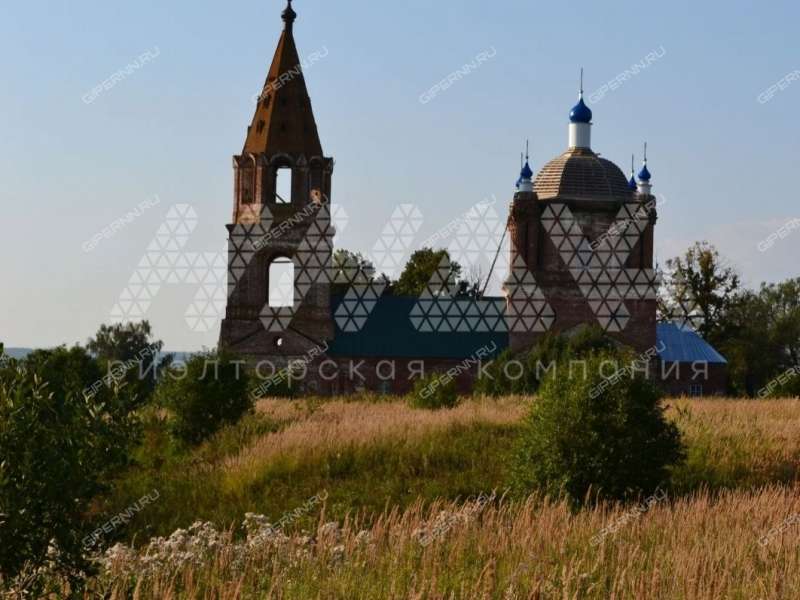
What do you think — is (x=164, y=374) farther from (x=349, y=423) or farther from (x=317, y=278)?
(x=317, y=278)

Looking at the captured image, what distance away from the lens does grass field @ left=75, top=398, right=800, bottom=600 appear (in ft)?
24.1

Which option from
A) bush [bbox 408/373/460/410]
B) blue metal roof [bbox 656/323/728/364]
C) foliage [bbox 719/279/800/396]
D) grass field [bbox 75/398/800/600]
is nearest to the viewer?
grass field [bbox 75/398/800/600]

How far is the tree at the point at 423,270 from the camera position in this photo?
185 ft

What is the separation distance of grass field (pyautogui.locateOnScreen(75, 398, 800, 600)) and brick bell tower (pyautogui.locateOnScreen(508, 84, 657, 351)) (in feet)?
83.4

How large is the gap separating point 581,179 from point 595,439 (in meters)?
31.8

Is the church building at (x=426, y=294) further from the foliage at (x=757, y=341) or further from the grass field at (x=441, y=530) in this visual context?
the grass field at (x=441, y=530)

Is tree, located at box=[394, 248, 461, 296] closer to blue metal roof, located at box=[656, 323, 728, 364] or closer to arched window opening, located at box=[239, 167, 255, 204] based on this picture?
blue metal roof, located at box=[656, 323, 728, 364]

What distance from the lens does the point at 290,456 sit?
16938 millimetres

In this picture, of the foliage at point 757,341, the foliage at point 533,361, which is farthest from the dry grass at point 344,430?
the foliage at point 757,341

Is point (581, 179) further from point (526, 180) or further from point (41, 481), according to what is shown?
point (41, 481)

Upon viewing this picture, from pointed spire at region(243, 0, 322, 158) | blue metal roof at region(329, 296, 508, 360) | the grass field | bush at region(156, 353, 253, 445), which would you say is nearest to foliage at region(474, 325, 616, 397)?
blue metal roof at region(329, 296, 508, 360)

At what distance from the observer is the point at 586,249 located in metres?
44.5

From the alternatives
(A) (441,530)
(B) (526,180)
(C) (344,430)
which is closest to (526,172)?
(B) (526,180)

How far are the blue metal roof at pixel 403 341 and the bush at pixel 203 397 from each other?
19965mm
